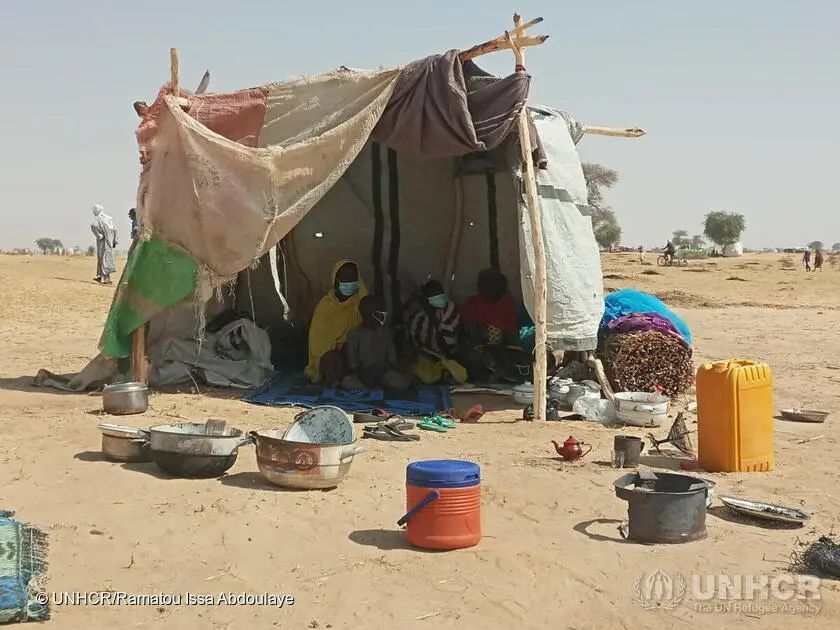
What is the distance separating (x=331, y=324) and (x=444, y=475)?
184 inches

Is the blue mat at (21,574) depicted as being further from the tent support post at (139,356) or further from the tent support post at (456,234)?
the tent support post at (456,234)

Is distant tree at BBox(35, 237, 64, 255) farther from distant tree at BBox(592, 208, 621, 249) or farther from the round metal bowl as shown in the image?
the round metal bowl

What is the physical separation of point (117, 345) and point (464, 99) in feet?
11.4

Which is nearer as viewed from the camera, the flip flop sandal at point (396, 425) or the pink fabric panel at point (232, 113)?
the flip flop sandal at point (396, 425)

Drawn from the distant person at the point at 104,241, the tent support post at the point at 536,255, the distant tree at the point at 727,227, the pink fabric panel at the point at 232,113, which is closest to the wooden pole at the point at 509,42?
the tent support post at the point at 536,255

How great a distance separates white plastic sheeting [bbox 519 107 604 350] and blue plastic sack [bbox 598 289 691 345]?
49 cm

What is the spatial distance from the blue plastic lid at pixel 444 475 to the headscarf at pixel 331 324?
4.47m

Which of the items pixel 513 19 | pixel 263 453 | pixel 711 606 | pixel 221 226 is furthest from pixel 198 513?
pixel 513 19

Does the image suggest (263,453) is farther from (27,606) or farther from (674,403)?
(674,403)

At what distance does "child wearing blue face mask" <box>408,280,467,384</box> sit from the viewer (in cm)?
820

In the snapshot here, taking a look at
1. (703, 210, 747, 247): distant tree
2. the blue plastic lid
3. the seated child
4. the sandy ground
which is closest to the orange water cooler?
the sandy ground

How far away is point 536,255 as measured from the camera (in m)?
6.74

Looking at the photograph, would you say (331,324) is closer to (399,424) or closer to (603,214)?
(399,424)

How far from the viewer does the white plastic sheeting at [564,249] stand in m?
6.98
